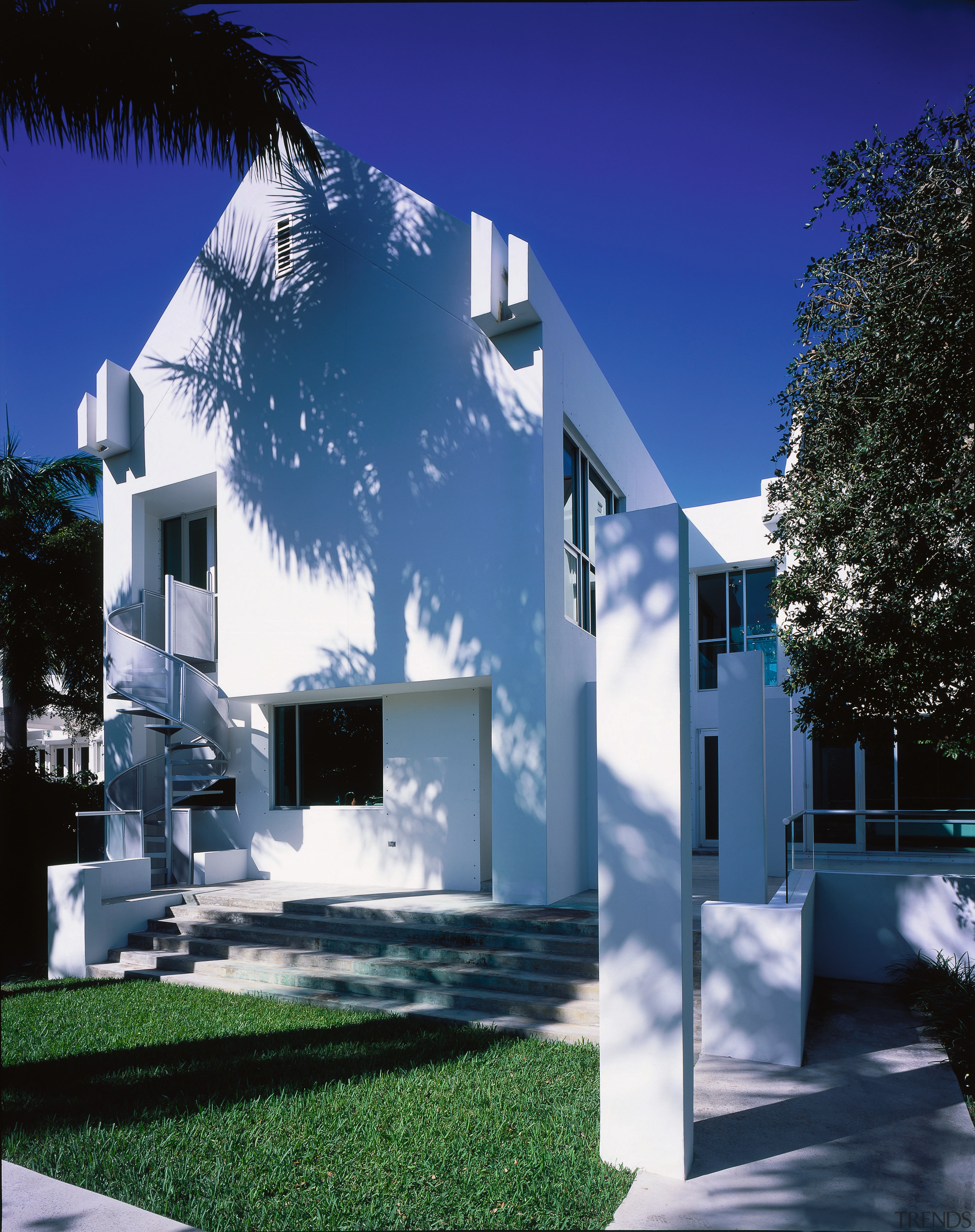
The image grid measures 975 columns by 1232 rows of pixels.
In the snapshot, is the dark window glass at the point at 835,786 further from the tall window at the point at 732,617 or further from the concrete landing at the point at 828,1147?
the concrete landing at the point at 828,1147

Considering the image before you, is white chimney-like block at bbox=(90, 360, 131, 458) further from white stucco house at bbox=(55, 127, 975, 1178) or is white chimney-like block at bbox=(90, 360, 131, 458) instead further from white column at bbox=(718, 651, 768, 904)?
white column at bbox=(718, 651, 768, 904)

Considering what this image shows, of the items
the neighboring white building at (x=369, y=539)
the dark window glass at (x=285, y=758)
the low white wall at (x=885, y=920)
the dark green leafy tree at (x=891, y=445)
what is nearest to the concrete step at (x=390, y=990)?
the neighboring white building at (x=369, y=539)

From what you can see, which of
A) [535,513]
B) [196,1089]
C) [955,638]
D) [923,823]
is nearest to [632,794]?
[196,1089]

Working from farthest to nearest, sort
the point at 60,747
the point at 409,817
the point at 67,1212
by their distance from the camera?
the point at 60,747 → the point at 409,817 → the point at 67,1212

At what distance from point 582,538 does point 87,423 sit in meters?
8.31

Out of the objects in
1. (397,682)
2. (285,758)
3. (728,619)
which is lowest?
(285,758)

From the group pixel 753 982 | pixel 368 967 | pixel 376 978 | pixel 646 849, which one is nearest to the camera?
pixel 646 849

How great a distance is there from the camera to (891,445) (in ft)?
23.4

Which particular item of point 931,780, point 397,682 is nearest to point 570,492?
point 397,682

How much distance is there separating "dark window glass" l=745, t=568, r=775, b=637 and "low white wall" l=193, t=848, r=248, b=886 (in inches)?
408

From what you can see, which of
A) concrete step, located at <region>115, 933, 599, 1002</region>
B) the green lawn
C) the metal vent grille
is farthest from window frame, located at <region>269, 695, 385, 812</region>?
the metal vent grille

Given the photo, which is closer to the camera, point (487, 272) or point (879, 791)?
point (487, 272)

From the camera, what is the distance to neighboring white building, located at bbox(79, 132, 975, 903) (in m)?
9.57

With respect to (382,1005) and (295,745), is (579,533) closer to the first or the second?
(295,745)
